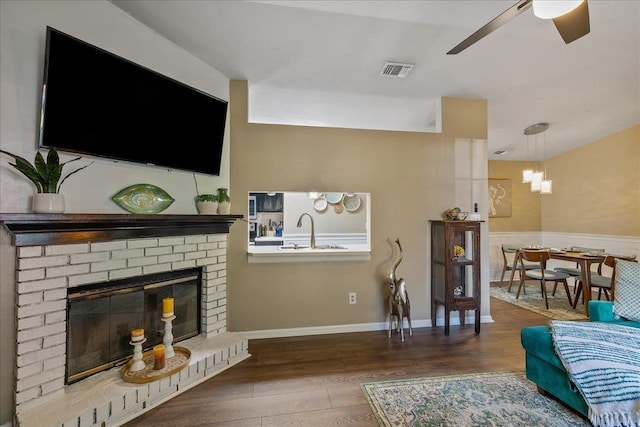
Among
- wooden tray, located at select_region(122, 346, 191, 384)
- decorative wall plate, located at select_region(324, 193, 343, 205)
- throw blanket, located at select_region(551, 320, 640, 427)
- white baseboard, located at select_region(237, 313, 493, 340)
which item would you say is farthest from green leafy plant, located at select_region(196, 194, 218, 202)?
throw blanket, located at select_region(551, 320, 640, 427)

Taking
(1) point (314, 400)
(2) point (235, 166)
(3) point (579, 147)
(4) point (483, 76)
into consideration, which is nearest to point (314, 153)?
(2) point (235, 166)

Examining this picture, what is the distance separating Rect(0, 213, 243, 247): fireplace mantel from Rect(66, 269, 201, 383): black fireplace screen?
0.37m

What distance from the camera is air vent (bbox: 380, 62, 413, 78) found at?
9.22 feet

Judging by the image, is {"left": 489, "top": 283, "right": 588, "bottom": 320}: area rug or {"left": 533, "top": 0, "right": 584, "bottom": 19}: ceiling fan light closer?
{"left": 533, "top": 0, "right": 584, "bottom": 19}: ceiling fan light

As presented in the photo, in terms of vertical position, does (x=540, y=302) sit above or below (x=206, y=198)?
below

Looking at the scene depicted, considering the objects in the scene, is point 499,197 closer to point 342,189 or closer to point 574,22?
point 342,189

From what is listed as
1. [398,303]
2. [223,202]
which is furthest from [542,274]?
[223,202]

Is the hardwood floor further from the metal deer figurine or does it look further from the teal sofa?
the teal sofa

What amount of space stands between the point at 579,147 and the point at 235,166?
6.11 metres

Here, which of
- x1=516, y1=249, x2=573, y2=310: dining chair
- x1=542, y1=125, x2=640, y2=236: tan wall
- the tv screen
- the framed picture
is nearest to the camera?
the tv screen

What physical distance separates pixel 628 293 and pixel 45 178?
13.6 ft

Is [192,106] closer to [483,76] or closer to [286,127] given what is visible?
[286,127]

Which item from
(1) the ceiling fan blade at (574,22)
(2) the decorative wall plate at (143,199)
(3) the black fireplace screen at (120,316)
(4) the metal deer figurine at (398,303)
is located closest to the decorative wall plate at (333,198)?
(4) the metal deer figurine at (398,303)

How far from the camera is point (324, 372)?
239 centimetres
